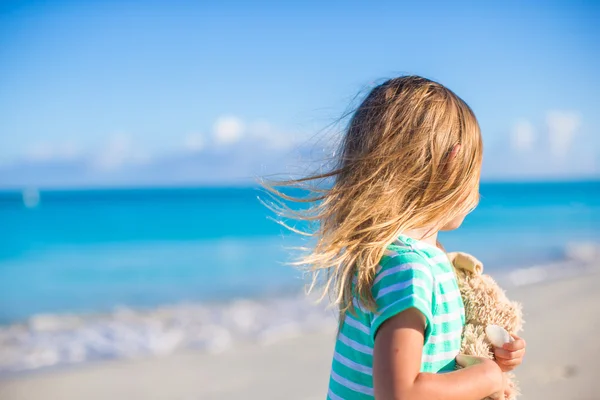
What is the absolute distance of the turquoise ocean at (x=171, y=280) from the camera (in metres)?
6.91

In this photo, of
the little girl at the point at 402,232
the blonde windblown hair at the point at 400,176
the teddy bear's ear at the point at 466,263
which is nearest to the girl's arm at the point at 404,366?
the little girl at the point at 402,232

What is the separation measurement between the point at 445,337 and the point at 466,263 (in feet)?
1.22

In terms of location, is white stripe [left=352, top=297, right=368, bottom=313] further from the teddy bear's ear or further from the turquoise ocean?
the turquoise ocean

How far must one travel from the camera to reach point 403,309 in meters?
1.43

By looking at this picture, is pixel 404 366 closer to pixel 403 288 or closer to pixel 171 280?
pixel 403 288

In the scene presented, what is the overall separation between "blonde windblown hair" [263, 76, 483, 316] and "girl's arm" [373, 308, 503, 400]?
8.2 inches

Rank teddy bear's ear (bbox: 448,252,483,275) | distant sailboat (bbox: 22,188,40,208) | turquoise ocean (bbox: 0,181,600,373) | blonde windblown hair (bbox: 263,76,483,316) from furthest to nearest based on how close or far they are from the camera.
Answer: distant sailboat (bbox: 22,188,40,208)
turquoise ocean (bbox: 0,181,600,373)
teddy bear's ear (bbox: 448,252,483,275)
blonde windblown hair (bbox: 263,76,483,316)

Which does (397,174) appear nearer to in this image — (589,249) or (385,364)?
(385,364)

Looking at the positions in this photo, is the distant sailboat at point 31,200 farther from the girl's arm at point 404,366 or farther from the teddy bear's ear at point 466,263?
the girl's arm at point 404,366

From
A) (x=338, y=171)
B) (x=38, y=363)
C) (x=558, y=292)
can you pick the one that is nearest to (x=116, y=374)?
(x=38, y=363)

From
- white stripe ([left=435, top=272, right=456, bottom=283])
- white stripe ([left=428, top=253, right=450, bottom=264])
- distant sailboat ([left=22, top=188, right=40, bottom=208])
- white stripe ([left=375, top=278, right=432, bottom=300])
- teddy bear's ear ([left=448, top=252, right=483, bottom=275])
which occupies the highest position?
distant sailboat ([left=22, top=188, right=40, bottom=208])

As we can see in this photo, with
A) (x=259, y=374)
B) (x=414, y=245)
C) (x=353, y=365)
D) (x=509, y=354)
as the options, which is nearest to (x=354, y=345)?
(x=353, y=365)

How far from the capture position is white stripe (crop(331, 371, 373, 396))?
5.39ft

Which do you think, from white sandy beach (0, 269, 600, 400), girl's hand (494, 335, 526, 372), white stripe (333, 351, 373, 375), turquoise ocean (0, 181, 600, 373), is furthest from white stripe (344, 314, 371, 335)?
white sandy beach (0, 269, 600, 400)
